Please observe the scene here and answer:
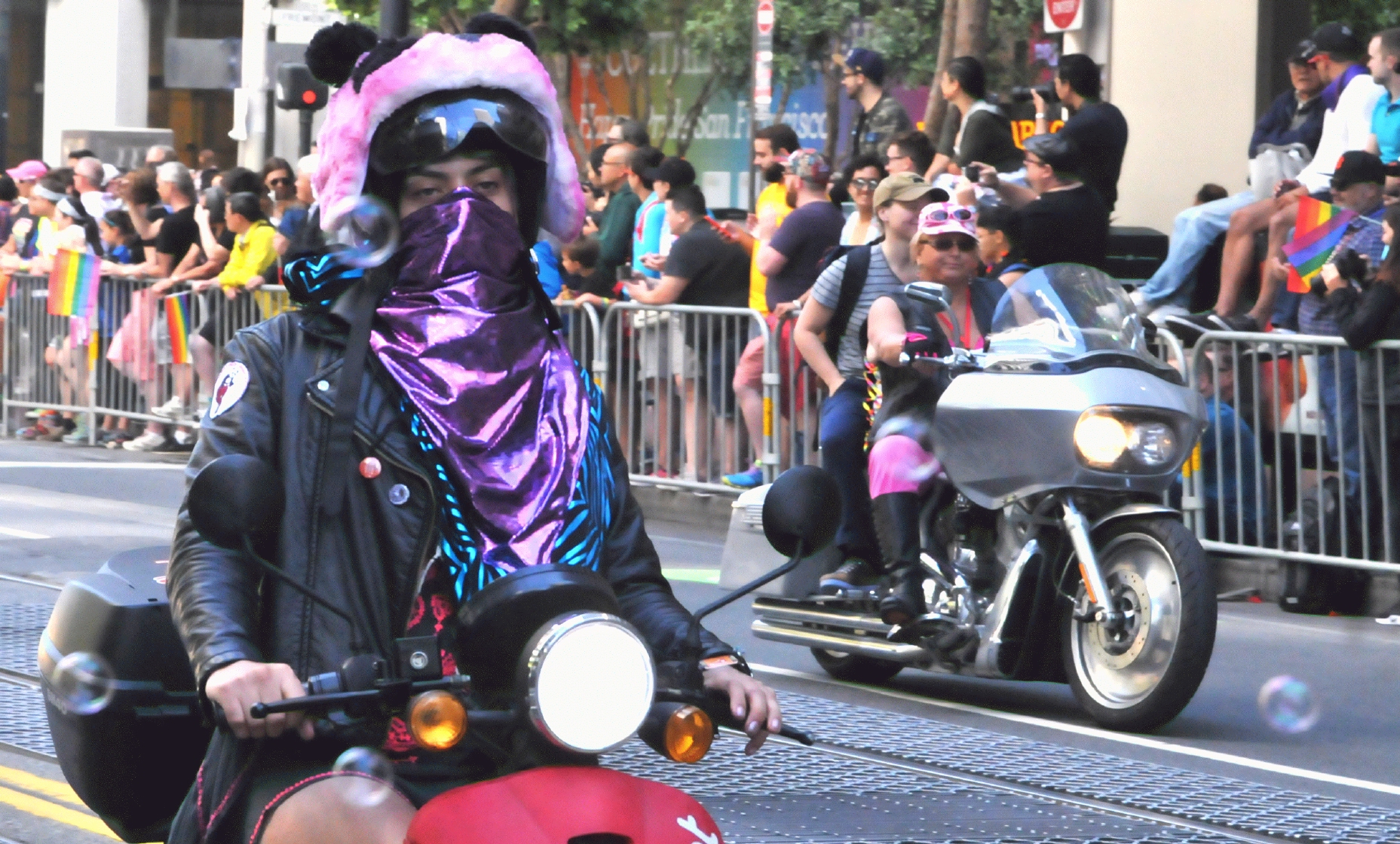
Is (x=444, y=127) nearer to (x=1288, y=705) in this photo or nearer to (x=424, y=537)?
(x=424, y=537)

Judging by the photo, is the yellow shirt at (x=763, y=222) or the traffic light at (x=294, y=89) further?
the traffic light at (x=294, y=89)

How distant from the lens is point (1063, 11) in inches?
630

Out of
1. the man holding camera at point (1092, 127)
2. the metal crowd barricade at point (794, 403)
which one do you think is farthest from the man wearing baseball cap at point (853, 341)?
the metal crowd barricade at point (794, 403)

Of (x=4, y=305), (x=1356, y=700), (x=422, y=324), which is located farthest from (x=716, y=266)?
(x=422, y=324)

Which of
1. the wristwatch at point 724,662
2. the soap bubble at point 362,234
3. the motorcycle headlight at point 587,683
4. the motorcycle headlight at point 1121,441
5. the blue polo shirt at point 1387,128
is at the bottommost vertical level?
the wristwatch at point 724,662

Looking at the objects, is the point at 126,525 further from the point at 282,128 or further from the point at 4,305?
the point at 282,128

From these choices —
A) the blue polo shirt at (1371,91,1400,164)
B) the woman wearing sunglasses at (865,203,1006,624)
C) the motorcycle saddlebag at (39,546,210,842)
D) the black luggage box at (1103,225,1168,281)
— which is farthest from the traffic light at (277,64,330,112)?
the motorcycle saddlebag at (39,546,210,842)

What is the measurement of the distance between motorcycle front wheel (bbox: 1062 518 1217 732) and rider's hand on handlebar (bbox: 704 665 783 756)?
3.77 meters

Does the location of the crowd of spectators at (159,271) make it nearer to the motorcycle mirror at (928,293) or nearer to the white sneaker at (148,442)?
the white sneaker at (148,442)

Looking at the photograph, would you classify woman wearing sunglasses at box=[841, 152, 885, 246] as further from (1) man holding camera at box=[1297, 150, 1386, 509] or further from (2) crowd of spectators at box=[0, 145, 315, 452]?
(2) crowd of spectators at box=[0, 145, 315, 452]

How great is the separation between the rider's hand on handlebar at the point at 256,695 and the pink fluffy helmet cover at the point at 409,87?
2.16 ft

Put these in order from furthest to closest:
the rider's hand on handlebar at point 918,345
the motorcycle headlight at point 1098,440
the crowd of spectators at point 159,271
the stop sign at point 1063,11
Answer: the stop sign at point 1063,11
the crowd of spectators at point 159,271
the rider's hand on handlebar at point 918,345
the motorcycle headlight at point 1098,440

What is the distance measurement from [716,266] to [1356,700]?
5718mm

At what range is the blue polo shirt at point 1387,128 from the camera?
34.8ft
